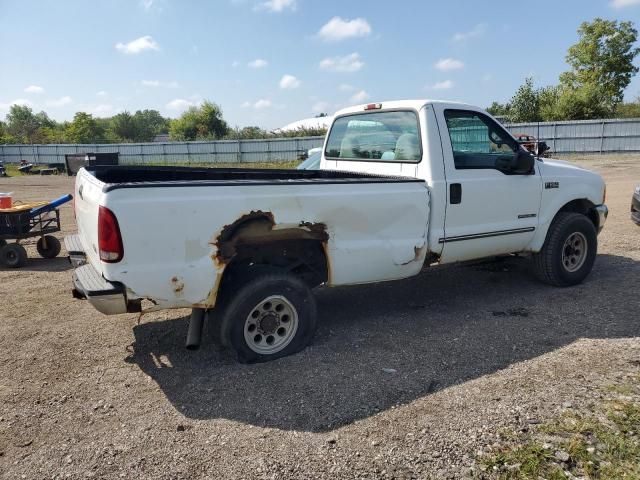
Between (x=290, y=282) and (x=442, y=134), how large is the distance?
2.06m

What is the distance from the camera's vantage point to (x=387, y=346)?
4.25 m

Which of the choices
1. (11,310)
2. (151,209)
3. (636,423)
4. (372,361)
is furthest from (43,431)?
(636,423)

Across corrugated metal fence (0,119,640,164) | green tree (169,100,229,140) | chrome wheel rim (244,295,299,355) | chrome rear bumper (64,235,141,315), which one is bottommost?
chrome wheel rim (244,295,299,355)

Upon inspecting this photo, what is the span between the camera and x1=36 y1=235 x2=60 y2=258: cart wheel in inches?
309

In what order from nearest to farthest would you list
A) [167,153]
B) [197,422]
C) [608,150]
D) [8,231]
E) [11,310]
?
[197,422], [11,310], [8,231], [608,150], [167,153]

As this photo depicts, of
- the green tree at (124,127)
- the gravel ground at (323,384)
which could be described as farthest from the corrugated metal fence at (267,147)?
the green tree at (124,127)

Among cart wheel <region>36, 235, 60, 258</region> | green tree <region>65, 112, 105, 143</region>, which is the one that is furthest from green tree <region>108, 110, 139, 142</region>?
cart wheel <region>36, 235, 60, 258</region>

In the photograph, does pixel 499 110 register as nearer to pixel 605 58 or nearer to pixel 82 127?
pixel 605 58

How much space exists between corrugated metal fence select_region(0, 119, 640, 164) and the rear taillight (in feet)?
91.5

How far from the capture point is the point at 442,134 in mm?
4668

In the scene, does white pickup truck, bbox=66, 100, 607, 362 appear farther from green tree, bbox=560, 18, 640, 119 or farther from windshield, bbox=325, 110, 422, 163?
green tree, bbox=560, 18, 640, 119

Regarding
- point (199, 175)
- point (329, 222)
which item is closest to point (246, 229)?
point (329, 222)

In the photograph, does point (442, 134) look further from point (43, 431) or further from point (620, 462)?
point (43, 431)

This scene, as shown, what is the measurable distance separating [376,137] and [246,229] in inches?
87.7
